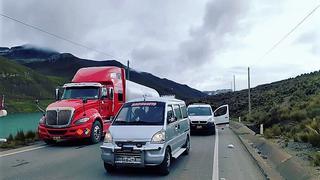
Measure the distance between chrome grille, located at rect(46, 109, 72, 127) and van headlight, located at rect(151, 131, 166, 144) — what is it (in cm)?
803

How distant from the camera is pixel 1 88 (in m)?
139

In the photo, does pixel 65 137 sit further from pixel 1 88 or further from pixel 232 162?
pixel 1 88

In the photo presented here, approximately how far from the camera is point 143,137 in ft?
32.9

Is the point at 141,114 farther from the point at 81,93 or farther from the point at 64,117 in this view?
the point at 81,93

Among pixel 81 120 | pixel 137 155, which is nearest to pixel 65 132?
pixel 81 120

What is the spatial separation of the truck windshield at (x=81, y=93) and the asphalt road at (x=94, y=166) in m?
3.43

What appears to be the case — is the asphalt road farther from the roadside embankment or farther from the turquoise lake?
the turquoise lake

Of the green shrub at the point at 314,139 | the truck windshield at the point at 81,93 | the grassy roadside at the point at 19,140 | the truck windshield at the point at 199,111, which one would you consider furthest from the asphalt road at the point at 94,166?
the truck windshield at the point at 199,111

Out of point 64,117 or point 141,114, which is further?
point 64,117

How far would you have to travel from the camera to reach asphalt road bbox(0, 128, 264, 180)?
10180 millimetres

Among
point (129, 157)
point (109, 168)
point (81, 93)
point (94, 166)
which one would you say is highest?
point (81, 93)

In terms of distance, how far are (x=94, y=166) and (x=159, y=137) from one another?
8.65ft

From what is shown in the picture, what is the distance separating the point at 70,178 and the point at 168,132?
2.76 metres

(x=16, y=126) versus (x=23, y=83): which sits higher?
(x=23, y=83)
